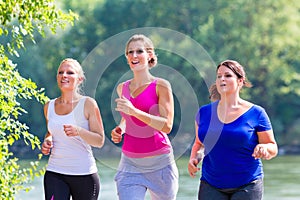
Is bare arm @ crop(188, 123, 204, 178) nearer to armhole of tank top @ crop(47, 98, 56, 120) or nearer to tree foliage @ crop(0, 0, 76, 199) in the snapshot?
armhole of tank top @ crop(47, 98, 56, 120)

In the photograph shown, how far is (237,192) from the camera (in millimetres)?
5457

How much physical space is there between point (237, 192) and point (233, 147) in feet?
0.93

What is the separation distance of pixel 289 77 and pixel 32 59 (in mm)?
14116

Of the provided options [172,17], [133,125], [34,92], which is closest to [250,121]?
[133,125]

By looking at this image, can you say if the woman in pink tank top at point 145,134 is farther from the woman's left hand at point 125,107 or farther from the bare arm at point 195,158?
the bare arm at point 195,158

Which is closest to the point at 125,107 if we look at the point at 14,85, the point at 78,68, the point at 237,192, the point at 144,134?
the point at 144,134

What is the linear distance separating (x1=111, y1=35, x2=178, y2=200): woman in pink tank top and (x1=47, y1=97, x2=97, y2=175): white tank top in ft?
0.74

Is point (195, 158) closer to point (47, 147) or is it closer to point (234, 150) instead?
point (234, 150)

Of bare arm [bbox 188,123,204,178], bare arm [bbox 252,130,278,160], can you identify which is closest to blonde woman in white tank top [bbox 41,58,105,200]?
bare arm [bbox 188,123,204,178]

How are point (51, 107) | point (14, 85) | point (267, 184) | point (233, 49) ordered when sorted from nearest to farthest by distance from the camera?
1. point (51, 107)
2. point (14, 85)
3. point (267, 184)
4. point (233, 49)

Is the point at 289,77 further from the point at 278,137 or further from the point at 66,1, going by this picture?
the point at 66,1

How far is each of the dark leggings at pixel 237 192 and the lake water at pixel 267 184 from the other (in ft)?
41.7

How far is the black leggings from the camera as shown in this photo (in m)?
5.82

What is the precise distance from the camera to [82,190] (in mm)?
5906
